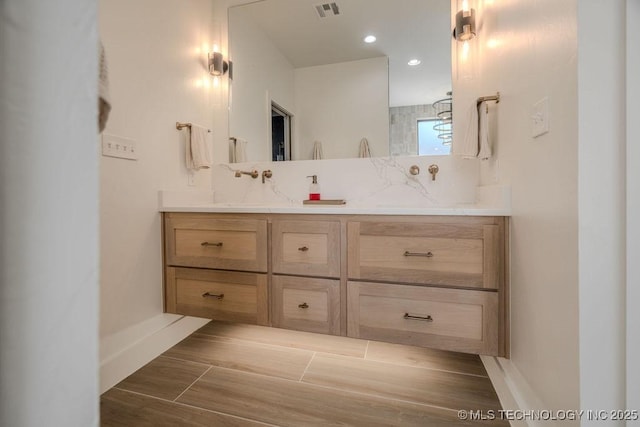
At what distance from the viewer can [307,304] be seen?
1363mm

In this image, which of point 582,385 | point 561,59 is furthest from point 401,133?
point 582,385

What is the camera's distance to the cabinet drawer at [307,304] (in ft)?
4.36

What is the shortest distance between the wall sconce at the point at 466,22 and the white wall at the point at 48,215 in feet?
6.03

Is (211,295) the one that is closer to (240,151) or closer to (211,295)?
(211,295)

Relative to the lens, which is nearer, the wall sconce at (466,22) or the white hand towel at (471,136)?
the white hand towel at (471,136)

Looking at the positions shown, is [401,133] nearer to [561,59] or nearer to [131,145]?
[561,59]

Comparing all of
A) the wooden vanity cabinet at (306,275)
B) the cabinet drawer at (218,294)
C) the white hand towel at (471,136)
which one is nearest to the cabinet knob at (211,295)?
the cabinet drawer at (218,294)

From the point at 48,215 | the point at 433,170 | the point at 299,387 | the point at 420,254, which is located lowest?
the point at 299,387

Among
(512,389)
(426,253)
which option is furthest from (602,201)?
(512,389)

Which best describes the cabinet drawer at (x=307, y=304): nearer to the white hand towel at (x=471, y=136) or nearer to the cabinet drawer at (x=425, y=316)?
the cabinet drawer at (x=425, y=316)

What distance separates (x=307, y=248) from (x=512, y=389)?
3.32 ft

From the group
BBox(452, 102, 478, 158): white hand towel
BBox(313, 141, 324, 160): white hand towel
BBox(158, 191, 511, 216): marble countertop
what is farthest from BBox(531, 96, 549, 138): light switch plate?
BBox(313, 141, 324, 160): white hand towel

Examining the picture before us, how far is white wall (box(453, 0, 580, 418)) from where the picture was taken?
752 mm

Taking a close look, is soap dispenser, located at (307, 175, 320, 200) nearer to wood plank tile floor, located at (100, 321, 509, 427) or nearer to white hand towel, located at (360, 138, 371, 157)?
white hand towel, located at (360, 138, 371, 157)
